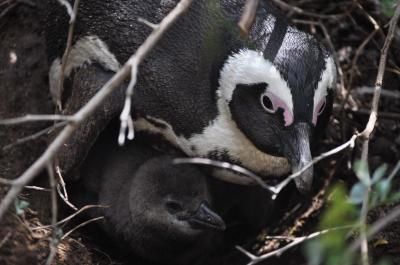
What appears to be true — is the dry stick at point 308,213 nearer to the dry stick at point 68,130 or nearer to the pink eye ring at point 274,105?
the pink eye ring at point 274,105

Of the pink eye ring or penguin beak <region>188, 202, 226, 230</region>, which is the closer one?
the pink eye ring

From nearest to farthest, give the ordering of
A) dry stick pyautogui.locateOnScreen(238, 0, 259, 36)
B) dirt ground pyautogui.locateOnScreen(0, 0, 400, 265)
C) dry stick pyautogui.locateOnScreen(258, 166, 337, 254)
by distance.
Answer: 1. dry stick pyautogui.locateOnScreen(238, 0, 259, 36)
2. dirt ground pyautogui.locateOnScreen(0, 0, 400, 265)
3. dry stick pyautogui.locateOnScreen(258, 166, 337, 254)

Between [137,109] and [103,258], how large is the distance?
1.98 feet

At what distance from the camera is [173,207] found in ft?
10.2

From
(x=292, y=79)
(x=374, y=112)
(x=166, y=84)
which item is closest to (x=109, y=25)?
(x=166, y=84)

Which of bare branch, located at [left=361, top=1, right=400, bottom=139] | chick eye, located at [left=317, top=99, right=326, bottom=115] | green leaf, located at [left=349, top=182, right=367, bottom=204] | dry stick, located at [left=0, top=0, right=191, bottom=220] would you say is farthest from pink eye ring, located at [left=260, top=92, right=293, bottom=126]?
green leaf, located at [left=349, top=182, right=367, bottom=204]

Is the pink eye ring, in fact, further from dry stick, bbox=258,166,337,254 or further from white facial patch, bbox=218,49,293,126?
dry stick, bbox=258,166,337,254

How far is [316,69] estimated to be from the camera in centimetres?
270

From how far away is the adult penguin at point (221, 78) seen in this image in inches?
105

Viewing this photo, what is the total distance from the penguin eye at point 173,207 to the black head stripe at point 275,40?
2.40ft

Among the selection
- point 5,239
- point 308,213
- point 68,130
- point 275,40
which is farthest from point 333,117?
point 68,130

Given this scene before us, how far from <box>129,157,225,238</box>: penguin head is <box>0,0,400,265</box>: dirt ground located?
0.80ft

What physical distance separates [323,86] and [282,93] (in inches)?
6.3

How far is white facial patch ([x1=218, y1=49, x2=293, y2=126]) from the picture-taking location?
264cm
